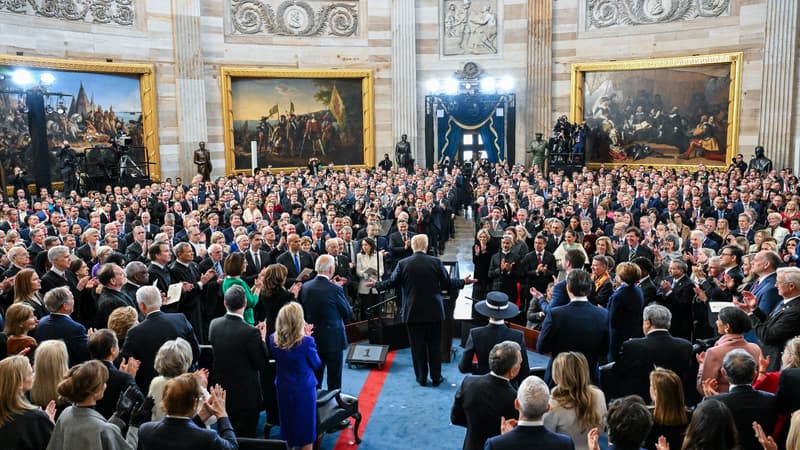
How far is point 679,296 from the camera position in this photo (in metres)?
8.00

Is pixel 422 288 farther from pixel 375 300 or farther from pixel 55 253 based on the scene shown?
pixel 55 253

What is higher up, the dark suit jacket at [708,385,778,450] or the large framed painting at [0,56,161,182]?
the large framed painting at [0,56,161,182]

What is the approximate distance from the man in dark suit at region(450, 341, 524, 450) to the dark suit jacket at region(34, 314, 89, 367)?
3525 mm

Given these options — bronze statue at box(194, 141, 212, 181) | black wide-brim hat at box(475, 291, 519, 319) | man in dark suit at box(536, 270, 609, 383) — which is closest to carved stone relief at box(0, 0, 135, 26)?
bronze statue at box(194, 141, 212, 181)

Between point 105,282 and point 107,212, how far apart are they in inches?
350

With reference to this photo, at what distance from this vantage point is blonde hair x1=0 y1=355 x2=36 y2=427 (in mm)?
4234

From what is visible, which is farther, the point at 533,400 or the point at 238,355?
the point at 238,355

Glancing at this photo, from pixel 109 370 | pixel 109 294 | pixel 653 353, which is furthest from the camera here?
pixel 109 294

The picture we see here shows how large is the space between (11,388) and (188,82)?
2344 centimetres

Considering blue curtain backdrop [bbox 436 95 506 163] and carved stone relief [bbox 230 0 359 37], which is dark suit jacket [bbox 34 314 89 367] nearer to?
carved stone relief [bbox 230 0 359 37]

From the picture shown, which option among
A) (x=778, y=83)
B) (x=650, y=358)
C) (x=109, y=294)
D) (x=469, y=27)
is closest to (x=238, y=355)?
(x=109, y=294)

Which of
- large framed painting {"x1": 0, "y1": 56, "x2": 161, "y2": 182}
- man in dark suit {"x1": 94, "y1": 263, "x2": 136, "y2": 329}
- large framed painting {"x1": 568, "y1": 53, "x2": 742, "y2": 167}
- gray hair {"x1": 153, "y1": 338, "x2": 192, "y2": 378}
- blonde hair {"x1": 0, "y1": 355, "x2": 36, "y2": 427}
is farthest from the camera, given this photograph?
large framed painting {"x1": 568, "y1": 53, "x2": 742, "y2": 167}

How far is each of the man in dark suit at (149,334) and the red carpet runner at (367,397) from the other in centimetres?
226

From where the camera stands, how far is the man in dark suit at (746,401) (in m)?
4.52
